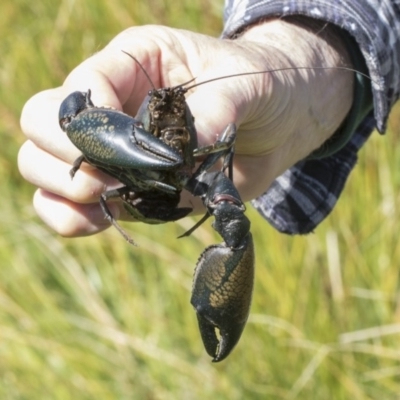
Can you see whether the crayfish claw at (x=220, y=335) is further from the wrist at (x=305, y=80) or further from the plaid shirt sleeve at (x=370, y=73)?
the plaid shirt sleeve at (x=370, y=73)

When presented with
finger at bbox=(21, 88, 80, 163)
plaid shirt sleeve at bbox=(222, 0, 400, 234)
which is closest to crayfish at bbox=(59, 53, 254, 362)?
finger at bbox=(21, 88, 80, 163)

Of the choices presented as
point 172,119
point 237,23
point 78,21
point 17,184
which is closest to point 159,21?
point 78,21

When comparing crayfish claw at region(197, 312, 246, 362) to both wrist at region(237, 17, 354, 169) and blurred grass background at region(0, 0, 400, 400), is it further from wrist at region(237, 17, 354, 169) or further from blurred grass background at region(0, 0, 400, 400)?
blurred grass background at region(0, 0, 400, 400)

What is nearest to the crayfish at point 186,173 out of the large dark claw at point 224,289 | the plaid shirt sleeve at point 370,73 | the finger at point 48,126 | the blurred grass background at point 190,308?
the large dark claw at point 224,289

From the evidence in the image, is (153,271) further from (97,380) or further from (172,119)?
(172,119)

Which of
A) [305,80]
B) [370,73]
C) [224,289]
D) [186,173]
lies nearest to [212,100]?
[186,173]
